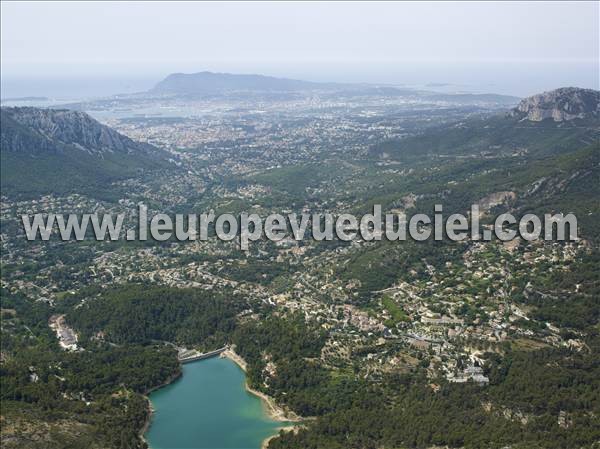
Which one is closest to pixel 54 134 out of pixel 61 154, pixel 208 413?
pixel 61 154

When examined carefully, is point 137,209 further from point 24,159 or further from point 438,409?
point 438,409

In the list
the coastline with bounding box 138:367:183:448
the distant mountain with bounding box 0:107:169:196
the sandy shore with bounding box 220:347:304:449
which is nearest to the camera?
the sandy shore with bounding box 220:347:304:449

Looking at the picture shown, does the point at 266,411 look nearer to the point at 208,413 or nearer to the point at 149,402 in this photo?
the point at 208,413

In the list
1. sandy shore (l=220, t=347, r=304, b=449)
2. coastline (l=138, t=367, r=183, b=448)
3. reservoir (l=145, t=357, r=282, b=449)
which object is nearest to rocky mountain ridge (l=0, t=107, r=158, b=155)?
coastline (l=138, t=367, r=183, b=448)

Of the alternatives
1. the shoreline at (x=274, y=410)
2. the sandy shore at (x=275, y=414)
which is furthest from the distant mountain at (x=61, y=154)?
the sandy shore at (x=275, y=414)

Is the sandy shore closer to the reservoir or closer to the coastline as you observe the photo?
the reservoir

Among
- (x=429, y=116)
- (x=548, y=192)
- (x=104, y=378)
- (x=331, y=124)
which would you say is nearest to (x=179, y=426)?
(x=104, y=378)

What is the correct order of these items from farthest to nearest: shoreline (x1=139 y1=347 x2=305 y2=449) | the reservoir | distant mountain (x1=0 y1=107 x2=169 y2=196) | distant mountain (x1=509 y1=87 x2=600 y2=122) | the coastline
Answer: distant mountain (x1=509 y1=87 x2=600 y2=122) → distant mountain (x1=0 y1=107 x2=169 y2=196) → the coastline → shoreline (x1=139 y1=347 x2=305 y2=449) → the reservoir
